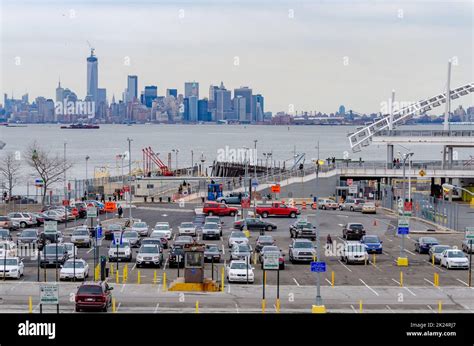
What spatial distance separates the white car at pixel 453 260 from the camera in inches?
1690

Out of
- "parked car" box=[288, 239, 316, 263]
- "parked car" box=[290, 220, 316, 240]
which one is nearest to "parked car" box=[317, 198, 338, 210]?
"parked car" box=[290, 220, 316, 240]

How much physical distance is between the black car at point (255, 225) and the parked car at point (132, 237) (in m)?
9.54

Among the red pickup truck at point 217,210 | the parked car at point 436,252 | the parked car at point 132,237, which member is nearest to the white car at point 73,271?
the parked car at point 132,237

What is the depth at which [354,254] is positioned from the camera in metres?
44.4

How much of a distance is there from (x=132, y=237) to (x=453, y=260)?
16.6m

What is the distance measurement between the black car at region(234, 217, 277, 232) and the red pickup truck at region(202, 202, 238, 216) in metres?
8.39

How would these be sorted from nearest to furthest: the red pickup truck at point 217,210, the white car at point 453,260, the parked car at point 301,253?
the white car at point 453,260 → the parked car at point 301,253 → the red pickup truck at point 217,210

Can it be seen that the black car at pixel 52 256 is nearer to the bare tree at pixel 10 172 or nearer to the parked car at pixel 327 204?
the parked car at pixel 327 204

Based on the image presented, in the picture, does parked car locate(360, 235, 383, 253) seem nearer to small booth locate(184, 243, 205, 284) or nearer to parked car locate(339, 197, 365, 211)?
small booth locate(184, 243, 205, 284)

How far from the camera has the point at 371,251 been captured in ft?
159

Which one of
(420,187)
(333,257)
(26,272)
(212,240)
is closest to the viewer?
(26,272)
